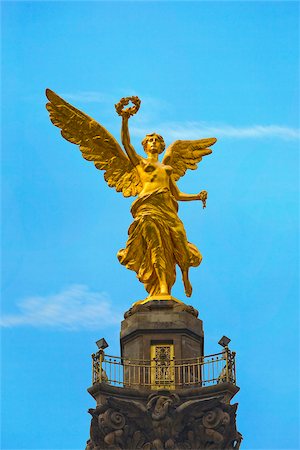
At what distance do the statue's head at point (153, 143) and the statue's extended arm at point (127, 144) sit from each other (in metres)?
0.56

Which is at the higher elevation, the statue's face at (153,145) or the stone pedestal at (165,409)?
the statue's face at (153,145)

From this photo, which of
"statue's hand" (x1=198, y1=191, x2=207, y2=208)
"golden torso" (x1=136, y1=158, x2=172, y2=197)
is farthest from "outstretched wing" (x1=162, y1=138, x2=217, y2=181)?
"statue's hand" (x1=198, y1=191, x2=207, y2=208)

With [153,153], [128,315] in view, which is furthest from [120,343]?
[153,153]

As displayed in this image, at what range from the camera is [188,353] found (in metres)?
43.3

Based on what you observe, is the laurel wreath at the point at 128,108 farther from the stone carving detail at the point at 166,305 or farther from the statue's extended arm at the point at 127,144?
the stone carving detail at the point at 166,305

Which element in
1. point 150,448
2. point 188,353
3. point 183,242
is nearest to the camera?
point 150,448

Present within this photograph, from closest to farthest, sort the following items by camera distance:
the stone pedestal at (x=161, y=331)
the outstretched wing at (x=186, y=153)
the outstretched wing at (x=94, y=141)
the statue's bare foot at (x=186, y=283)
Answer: the stone pedestal at (x=161, y=331) < the statue's bare foot at (x=186, y=283) < the outstretched wing at (x=94, y=141) < the outstretched wing at (x=186, y=153)

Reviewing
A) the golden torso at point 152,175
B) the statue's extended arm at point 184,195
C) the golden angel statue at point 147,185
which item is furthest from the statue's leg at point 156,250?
the statue's extended arm at point 184,195

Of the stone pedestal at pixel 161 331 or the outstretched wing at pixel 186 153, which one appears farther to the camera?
the outstretched wing at pixel 186 153

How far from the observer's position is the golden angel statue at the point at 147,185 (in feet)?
151

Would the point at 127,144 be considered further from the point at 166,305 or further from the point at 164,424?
the point at 164,424

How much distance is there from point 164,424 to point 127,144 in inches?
449

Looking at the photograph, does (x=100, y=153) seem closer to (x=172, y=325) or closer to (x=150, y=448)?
(x=172, y=325)

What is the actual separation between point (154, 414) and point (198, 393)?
63.3 inches
